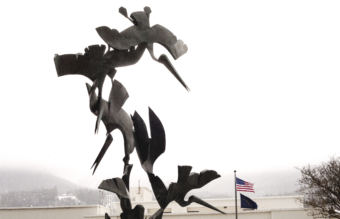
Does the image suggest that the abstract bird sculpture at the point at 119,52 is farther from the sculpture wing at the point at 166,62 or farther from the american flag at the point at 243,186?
the american flag at the point at 243,186

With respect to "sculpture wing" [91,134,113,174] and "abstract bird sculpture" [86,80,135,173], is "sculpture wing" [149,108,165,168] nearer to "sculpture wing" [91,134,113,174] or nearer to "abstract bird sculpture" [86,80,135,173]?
"abstract bird sculpture" [86,80,135,173]

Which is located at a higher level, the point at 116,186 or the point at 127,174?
the point at 127,174

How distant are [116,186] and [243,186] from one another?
1348 centimetres

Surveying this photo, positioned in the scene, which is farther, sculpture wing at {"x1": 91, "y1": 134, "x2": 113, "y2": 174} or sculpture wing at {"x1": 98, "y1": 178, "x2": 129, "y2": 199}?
sculpture wing at {"x1": 91, "y1": 134, "x2": 113, "y2": 174}

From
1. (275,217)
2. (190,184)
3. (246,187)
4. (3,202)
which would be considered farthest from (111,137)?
(3,202)

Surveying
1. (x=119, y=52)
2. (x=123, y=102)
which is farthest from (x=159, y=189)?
(x=119, y=52)

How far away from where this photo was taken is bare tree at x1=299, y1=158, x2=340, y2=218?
22312 mm

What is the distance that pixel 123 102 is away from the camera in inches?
262

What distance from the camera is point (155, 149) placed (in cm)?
669

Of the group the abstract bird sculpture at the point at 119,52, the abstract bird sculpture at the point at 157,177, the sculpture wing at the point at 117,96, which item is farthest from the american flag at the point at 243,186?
the sculpture wing at the point at 117,96

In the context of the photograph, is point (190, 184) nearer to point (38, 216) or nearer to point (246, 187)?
point (246, 187)

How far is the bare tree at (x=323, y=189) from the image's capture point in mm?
22312

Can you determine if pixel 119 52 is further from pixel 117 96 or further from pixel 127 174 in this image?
pixel 127 174

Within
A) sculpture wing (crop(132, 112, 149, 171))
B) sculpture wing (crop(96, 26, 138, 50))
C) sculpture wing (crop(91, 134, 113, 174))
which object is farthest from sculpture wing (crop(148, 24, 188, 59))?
sculpture wing (crop(91, 134, 113, 174))
